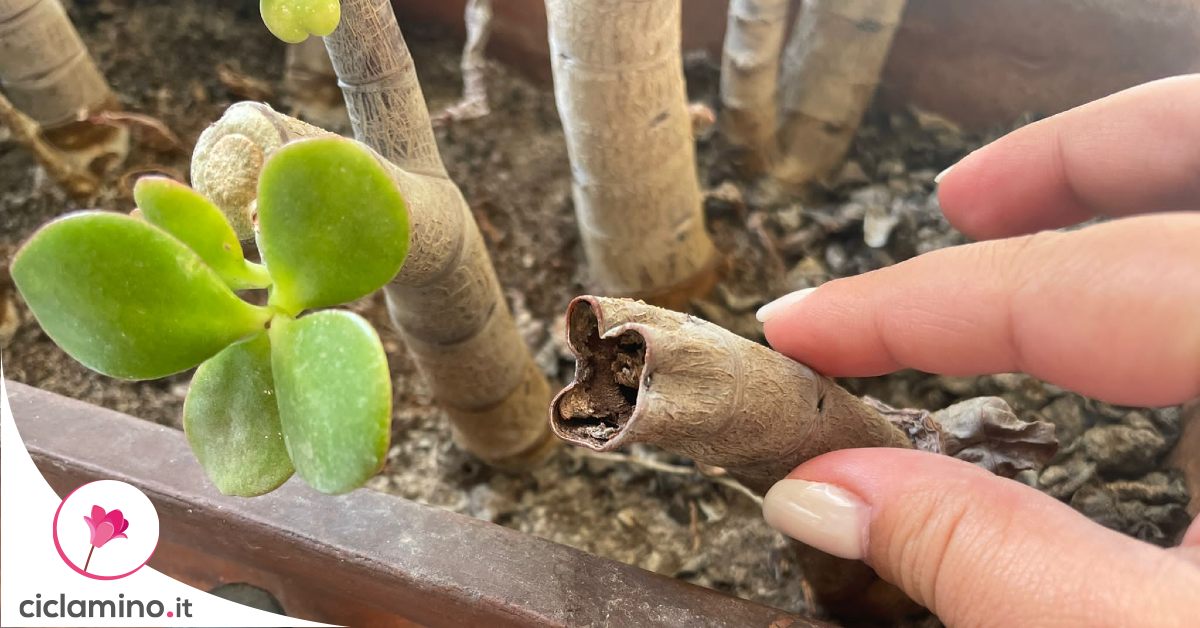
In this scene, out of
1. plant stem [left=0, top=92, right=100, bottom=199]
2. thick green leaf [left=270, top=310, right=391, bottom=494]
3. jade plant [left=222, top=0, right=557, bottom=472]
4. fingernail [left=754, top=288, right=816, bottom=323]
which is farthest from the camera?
plant stem [left=0, top=92, right=100, bottom=199]

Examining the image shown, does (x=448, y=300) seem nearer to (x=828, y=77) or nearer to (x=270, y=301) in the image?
(x=270, y=301)

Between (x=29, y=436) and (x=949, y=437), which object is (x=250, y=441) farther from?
(x=949, y=437)

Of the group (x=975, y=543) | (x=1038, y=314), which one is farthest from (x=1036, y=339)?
(x=975, y=543)

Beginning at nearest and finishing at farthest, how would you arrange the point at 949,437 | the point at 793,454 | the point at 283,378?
the point at 283,378 → the point at 793,454 → the point at 949,437

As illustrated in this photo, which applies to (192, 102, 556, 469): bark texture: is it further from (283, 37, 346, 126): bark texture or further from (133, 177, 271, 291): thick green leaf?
(283, 37, 346, 126): bark texture

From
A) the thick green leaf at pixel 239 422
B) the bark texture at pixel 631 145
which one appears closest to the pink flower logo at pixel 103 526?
the thick green leaf at pixel 239 422

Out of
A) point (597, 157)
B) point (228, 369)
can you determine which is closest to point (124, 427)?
point (228, 369)

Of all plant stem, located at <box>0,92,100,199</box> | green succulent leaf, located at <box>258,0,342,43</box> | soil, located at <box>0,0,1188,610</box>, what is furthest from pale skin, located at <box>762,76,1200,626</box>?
plant stem, located at <box>0,92,100,199</box>
